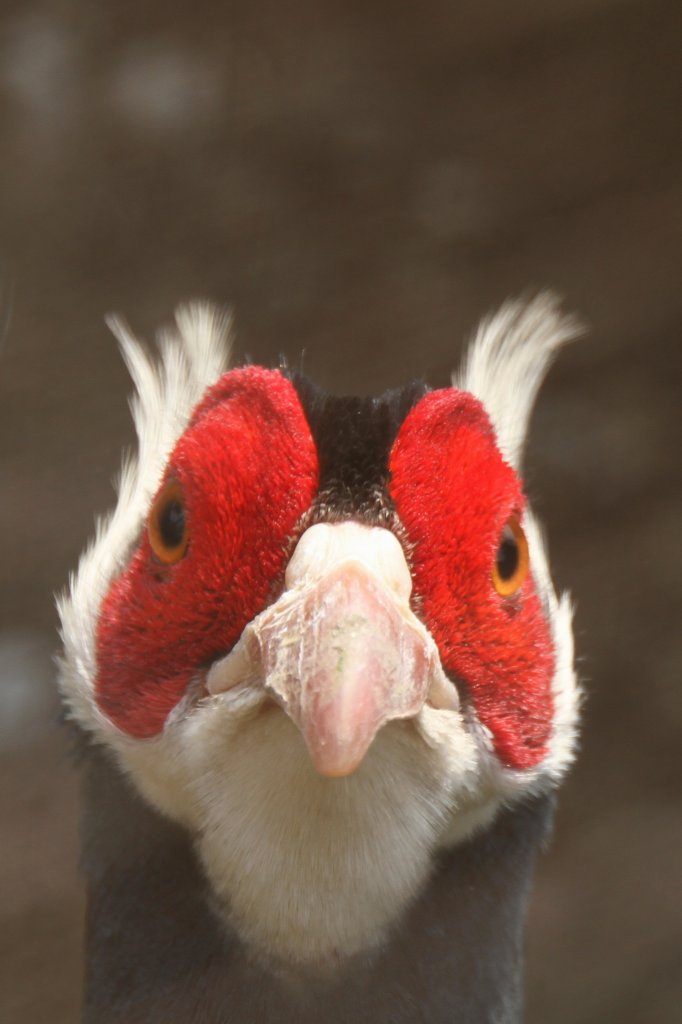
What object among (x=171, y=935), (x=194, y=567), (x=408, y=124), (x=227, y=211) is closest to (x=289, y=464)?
(x=194, y=567)

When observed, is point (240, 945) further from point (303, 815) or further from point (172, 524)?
point (172, 524)

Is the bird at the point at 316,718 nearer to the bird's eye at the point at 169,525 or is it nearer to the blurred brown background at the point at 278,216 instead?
the bird's eye at the point at 169,525

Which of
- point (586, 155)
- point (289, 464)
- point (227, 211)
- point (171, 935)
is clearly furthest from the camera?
point (586, 155)

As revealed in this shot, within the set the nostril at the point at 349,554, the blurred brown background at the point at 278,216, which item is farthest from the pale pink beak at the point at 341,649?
the blurred brown background at the point at 278,216

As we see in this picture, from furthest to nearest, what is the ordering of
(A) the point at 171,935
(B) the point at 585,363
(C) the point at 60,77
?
(B) the point at 585,363
(C) the point at 60,77
(A) the point at 171,935

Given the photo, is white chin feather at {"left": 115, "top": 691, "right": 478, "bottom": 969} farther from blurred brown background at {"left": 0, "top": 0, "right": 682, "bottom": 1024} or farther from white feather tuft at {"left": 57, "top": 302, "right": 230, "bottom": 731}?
blurred brown background at {"left": 0, "top": 0, "right": 682, "bottom": 1024}

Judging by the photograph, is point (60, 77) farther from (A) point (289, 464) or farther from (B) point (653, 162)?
(B) point (653, 162)
